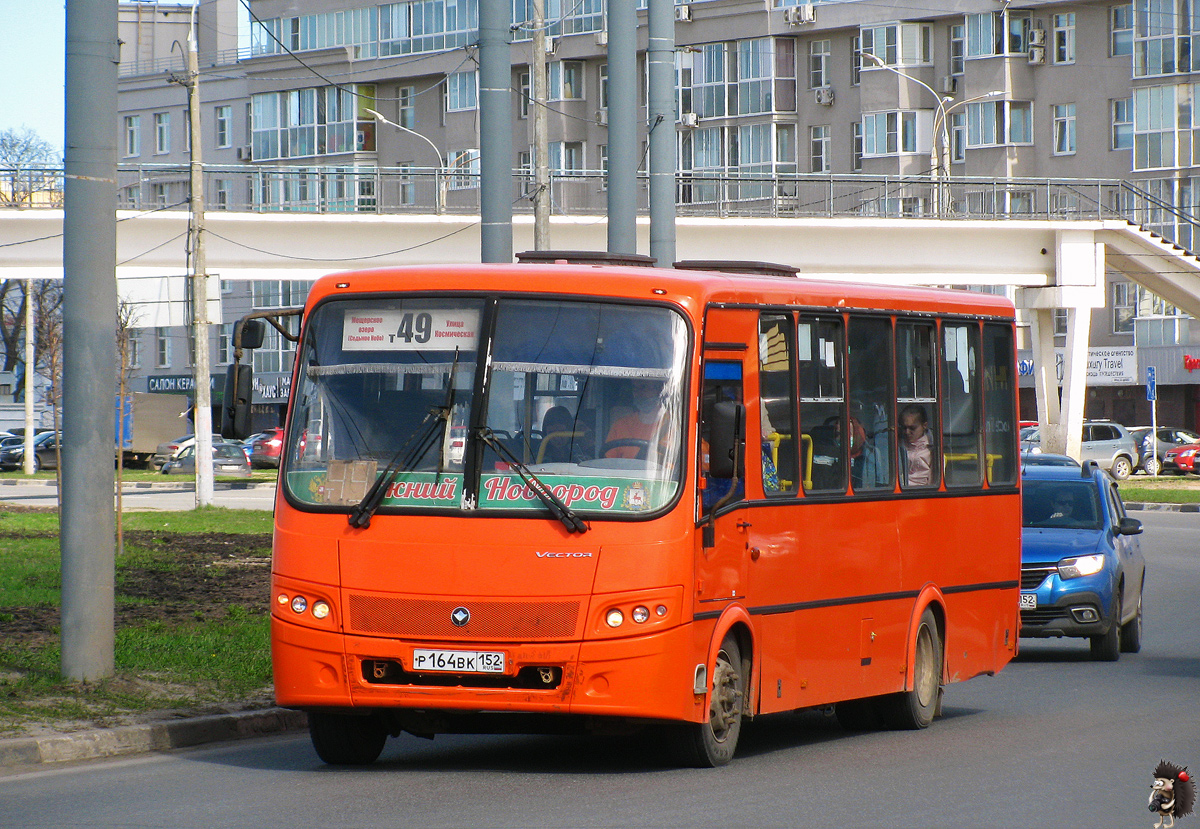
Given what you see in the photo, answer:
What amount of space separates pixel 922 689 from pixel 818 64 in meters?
63.4

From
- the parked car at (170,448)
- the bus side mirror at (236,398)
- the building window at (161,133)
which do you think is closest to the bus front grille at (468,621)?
the bus side mirror at (236,398)

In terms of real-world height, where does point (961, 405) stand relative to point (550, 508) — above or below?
above

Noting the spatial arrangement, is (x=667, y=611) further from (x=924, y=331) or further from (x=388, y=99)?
(x=388, y=99)

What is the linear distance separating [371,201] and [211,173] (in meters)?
4.25

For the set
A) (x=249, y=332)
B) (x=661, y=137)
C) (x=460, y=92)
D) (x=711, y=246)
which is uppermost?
(x=460, y=92)

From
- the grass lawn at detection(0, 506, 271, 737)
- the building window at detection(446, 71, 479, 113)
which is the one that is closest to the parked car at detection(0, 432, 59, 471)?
the building window at detection(446, 71, 479, 113)

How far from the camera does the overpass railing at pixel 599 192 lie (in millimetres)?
37500

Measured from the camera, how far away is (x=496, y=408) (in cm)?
941

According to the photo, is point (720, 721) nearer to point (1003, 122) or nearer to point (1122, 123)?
point (1122, 123)

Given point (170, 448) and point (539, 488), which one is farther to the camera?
point (170, 448)

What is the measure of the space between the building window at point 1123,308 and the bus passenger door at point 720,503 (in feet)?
202

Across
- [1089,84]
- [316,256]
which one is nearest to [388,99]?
[1089,84]

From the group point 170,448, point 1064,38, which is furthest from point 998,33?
point 170,448

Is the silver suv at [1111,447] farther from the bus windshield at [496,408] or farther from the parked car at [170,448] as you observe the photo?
the bus windshield at [496,408]
